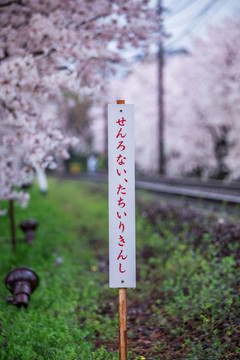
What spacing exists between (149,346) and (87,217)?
27.8 ft

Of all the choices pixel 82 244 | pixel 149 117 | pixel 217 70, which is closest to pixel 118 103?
pixel 82 244

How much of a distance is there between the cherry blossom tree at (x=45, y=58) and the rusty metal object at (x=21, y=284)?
5.07 feet

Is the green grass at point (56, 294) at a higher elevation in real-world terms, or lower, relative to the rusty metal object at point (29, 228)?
lower

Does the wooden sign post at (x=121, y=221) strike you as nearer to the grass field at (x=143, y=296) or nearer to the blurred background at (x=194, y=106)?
the grass field at (x=143, y=296)

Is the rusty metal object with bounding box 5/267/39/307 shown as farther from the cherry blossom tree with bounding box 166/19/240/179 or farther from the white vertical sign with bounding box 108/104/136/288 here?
the cherry blossom tree with bounding box 166/19/240/179

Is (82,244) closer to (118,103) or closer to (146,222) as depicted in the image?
(146,222)

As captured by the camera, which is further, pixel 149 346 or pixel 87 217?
pixel 87 217

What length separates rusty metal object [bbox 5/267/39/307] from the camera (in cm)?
503

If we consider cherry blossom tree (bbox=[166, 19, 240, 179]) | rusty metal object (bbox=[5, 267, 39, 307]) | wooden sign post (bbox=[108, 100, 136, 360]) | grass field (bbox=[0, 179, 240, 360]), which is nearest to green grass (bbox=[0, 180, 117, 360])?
grass field (bbox=[0, 179, 240, 360])

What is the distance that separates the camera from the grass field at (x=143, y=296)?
421 cm

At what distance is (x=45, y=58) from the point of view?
678 cm

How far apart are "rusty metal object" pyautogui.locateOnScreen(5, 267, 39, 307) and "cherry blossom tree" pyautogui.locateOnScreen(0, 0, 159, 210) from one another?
5.07 feet

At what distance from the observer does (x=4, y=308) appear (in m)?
4.94

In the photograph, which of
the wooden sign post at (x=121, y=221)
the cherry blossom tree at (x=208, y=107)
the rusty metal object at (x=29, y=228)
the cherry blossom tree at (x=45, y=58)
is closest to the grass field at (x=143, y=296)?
the rusty metal object at (x=29, y=228)
